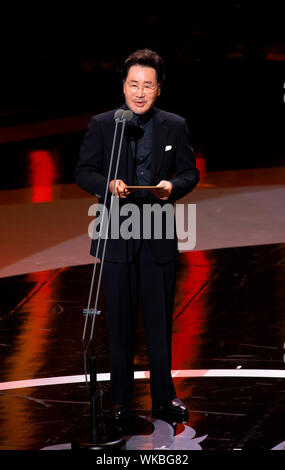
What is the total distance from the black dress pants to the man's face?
0.71m

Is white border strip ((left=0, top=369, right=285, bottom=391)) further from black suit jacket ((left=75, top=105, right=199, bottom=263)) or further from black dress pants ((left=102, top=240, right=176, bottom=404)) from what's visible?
black suit jacket ((left=75, top=105, right=199, bottom=263))

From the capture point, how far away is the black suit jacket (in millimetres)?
5332

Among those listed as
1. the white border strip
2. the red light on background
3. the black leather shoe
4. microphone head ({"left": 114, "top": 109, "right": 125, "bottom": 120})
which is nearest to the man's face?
microphone head ({"left": 114, "top": 109, "right": 125, "bottom": 120})

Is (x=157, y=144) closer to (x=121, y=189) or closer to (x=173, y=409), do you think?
(x=121, y=189)

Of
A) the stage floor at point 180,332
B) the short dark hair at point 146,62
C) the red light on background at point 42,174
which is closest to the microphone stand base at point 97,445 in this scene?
the stage floor at point 180,332

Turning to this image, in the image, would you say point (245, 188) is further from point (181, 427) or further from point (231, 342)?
point (181, 427)

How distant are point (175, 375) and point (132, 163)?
164 centimetres

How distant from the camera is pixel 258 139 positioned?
18.4 meters

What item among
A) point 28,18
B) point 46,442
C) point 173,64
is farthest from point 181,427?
point 173,64

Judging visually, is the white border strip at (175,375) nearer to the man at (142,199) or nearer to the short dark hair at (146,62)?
the man at (142,199)

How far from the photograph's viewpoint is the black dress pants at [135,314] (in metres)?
5.43

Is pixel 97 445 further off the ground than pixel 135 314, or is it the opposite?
pixel 135 314

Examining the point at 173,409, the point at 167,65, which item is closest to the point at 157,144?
the point at 173,409

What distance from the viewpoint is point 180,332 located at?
7359 mm
